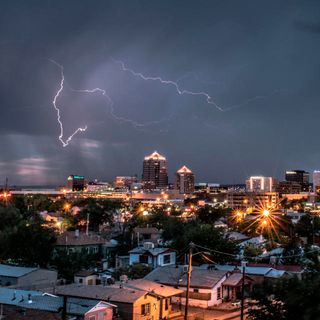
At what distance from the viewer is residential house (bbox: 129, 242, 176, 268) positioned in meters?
38.6

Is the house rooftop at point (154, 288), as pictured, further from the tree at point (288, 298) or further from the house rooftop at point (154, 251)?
the house rooftop at point (154, 251)

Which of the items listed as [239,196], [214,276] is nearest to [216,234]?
[214,276]

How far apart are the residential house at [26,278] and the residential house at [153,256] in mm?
9960

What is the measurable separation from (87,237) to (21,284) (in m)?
18.9

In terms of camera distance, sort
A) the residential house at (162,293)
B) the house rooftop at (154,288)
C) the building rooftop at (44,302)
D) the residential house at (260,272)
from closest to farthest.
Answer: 1. the building rooftop at (44,302)
2. the residential house at (162,293)
3. the house rooftop at (154,288)
4. the residential house at (260,272)

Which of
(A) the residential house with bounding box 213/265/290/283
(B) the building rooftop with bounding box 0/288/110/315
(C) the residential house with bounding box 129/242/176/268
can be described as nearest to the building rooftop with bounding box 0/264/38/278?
(B) the building rooftop with bounding box 0/288/110/315

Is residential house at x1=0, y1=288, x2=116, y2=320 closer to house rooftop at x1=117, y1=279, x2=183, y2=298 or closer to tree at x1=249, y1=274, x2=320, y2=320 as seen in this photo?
house rooftop at x1=117, y1=279, x2=183, y2=298

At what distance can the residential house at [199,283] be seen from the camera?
93.6ft

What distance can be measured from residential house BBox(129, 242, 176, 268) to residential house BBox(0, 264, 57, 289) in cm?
996

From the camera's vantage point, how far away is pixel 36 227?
125 feet

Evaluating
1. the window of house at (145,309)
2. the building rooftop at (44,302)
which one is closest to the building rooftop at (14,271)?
the building rooftop at (44,302)

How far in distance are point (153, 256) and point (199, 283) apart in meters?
9.99

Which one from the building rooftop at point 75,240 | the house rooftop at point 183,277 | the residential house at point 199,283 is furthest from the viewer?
the building rooftop at point 75,240

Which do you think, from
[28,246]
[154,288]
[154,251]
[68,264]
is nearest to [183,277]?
[154,288]
